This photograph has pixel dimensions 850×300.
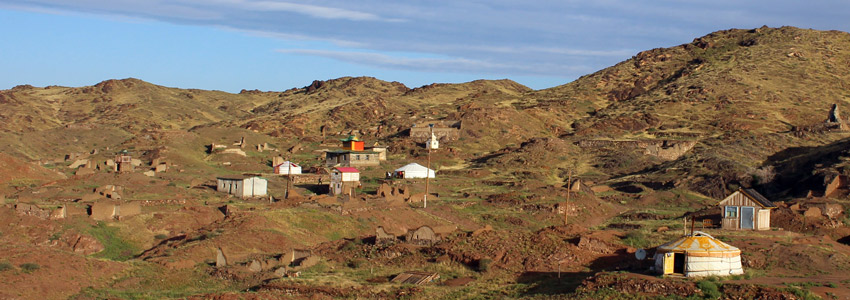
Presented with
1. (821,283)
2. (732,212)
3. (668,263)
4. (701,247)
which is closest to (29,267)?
(668,263)

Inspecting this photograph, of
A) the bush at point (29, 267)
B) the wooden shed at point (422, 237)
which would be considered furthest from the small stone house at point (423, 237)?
the bush at point (29, 267)

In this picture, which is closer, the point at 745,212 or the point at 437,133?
the point at 745,212

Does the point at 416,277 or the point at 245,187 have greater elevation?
the point at 245,187

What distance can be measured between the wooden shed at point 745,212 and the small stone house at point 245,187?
27.4 m

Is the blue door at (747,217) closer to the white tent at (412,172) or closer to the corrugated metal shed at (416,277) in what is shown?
the corrugated metal shed at (416,277)

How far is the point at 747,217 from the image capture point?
38875mm

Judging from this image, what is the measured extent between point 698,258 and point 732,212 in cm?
1355

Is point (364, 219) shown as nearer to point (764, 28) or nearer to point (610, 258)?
point (610, 258)

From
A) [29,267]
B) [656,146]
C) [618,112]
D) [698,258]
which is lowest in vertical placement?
[29,267]

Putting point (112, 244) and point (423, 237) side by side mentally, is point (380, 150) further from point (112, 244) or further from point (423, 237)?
point (112, 244)

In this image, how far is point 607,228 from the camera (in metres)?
43.7

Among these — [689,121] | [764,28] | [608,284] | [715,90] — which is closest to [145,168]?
[608,284]

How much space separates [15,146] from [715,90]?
8117cm

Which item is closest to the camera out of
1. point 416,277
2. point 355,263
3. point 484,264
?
point 416,277
